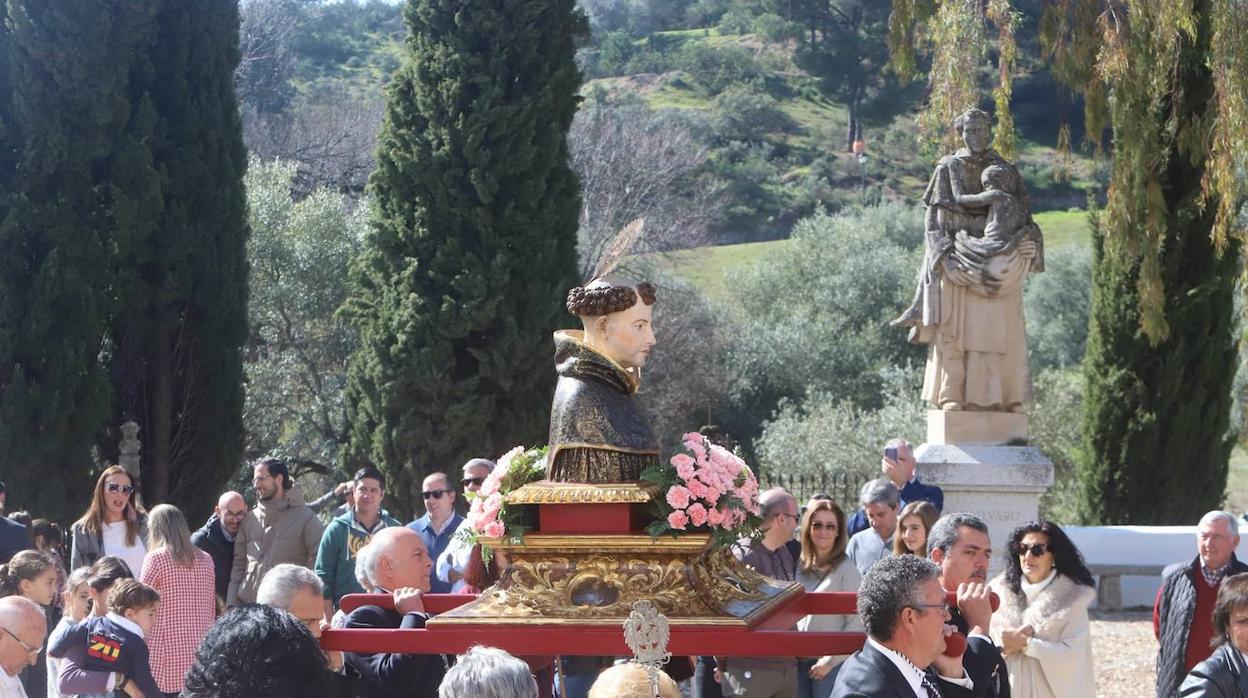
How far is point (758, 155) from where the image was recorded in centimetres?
5503

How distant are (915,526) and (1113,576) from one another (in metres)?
7.45

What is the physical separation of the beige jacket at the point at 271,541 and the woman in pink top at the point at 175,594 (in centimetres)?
140

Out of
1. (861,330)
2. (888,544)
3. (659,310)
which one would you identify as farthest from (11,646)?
(861,330)

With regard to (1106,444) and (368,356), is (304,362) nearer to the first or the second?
(368,356)

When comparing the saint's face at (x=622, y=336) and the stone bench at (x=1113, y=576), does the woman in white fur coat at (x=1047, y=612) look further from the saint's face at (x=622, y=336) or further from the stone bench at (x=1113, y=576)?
the stone bench at (x=1113, y=576)

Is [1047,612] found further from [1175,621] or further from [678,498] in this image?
[678,498]

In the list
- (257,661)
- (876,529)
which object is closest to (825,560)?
(876,529)

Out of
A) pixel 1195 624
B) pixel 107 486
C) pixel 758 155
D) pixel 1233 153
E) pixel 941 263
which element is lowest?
pixel 1195 624

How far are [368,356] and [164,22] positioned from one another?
403 cm

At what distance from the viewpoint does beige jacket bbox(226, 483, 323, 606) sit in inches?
396

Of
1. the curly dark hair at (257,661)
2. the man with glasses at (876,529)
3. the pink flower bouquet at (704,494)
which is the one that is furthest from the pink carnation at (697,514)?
the man with glasses at (876,529)

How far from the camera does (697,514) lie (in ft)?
18.6

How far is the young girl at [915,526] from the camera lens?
830 centimetres

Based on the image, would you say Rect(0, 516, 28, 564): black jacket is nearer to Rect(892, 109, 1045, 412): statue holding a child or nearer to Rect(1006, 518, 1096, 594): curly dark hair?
Rect(1006, 518, 1096, 594): curly dark hair
